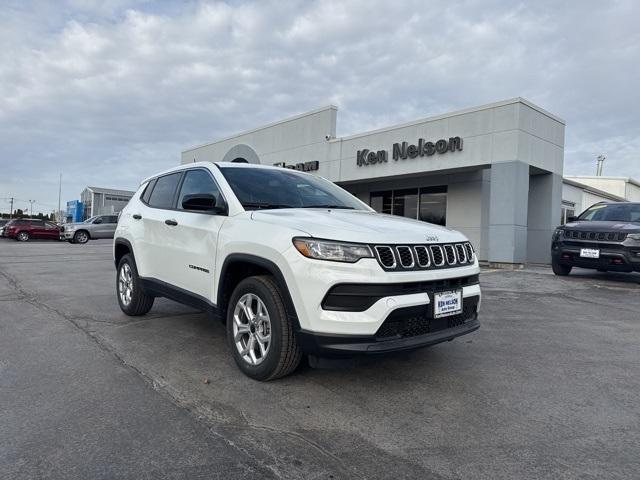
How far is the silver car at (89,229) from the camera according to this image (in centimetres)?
2645

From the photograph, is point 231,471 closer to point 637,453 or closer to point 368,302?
point 368,302

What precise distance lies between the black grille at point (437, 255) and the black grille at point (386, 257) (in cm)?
41

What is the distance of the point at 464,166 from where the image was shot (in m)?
14.4

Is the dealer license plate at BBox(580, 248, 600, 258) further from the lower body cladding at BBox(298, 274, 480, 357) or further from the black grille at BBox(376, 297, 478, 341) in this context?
the lower body cladding at BBox(298, 274, 480, 357)

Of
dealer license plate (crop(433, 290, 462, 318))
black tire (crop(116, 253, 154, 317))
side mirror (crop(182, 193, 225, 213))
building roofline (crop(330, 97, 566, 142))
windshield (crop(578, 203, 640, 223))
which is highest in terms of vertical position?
building roofline (crop(330, 97, 566, 142))

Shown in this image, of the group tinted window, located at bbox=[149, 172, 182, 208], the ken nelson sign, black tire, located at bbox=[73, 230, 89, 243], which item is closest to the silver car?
black tire, located at bbox=[73, 230, 89, 243]

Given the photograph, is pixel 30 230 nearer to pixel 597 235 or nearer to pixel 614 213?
pixel 597 235

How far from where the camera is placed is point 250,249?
11.5 ft

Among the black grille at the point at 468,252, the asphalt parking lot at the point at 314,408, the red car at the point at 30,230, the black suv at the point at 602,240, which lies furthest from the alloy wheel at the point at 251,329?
the red car at the point at 30,230

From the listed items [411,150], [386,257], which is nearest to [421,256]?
[386,257]

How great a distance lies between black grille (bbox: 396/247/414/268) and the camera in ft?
10.4

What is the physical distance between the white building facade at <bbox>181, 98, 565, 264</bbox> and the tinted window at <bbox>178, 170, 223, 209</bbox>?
425 inches

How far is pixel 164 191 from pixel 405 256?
318 cm

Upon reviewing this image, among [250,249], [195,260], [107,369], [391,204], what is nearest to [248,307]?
[250,249]
